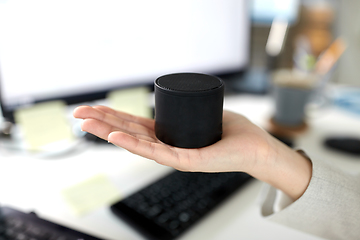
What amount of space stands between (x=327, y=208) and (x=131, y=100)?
0.46m

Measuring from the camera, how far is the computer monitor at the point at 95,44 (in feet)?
1.67

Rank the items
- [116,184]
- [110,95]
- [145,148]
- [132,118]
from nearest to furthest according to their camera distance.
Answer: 1. [145,148]
2. [132,118]
3. [116,184]
4. [110,95]

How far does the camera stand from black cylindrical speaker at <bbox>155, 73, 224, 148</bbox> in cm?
30

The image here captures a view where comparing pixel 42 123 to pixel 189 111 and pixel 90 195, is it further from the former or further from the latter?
pixel 189 111

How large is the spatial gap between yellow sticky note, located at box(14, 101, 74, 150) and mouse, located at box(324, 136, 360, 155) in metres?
0.58

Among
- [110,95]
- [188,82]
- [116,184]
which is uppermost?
[188,82]

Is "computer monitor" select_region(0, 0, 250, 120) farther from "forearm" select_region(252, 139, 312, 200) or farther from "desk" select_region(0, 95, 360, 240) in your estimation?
"forearm" select_region(252, 139, 312, 200)

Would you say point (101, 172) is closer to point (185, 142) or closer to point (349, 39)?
point (185, 142)

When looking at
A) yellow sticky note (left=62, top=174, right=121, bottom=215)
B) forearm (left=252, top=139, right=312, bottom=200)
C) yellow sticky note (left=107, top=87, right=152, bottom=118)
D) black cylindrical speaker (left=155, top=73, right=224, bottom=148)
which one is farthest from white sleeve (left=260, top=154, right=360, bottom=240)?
yellow sticky note (left=107, top=87, right=152, bottom=118)

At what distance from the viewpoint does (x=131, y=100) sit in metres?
0.68

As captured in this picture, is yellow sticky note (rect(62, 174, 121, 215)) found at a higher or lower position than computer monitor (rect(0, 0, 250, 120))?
lower

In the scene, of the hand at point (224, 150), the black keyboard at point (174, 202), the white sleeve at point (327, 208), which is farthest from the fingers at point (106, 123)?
the white sleeve at point (327, 208)

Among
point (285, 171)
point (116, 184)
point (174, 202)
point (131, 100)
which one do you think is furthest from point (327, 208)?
point (131, 100)

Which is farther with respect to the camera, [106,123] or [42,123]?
[42,123]
